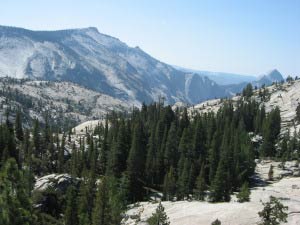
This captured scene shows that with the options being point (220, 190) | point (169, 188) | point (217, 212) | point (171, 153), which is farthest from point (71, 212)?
point (171, 153)

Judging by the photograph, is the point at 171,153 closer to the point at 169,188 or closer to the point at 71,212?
the point at 169,188

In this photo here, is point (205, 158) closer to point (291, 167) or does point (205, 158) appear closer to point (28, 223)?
point (291, 167)

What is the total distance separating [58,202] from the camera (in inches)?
3895

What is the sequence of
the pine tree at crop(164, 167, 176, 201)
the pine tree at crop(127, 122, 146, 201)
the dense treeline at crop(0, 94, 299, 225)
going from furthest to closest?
1. the pine tree at crop(127, 122, 146, 201)
2. the pine tree at crop(164, 167, 176, 201)
3. the dense treeline at crop(0, 94, 299, 225)

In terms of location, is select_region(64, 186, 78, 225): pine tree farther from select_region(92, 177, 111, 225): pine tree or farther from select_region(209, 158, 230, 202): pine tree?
select_region(209, 158, 230, 202): pine tree

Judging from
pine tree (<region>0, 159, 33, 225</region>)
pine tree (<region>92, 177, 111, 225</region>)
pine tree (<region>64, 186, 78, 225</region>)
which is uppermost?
pine tree (<region>0, 159, 33, 225</region>)

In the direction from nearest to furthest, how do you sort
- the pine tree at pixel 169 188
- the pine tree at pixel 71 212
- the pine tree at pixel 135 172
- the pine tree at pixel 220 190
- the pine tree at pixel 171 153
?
the pine tree at pixel 71 212 → the pine tree at pixel 220 190 → the pine tree at pixel 169 188 → the pine tree at pixel 135 172 → the pine tree at pixel 171 153

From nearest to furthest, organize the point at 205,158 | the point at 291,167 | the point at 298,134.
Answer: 1. the point at 205,158
2. the point at 291,167
3. the point at 298,134

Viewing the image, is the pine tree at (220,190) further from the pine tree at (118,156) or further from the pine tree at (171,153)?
the pine tree at (118,156)

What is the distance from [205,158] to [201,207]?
6555cm

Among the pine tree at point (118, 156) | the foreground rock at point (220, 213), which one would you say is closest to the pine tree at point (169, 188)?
the pine tree at point (118, 156)

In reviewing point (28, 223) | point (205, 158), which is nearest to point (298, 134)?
point (205, 158)

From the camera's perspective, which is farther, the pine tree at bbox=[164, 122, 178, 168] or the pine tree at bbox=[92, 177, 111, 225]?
the pine tree at bbox=[164, 122, 178, 168]

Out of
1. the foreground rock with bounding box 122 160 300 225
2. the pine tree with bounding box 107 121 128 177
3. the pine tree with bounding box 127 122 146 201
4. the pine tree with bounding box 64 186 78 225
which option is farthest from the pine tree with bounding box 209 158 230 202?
the pine tree with bounding box 64 186 78 225
